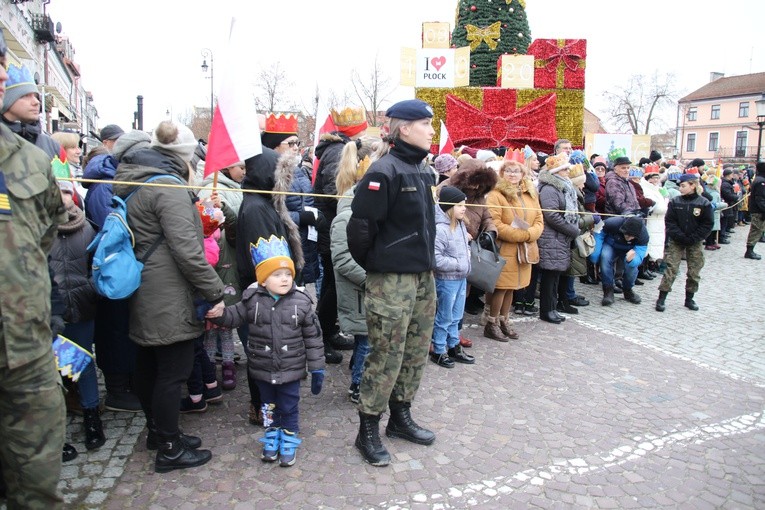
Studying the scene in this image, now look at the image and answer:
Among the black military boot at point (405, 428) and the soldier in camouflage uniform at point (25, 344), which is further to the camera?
the black military boot at point (405, 428)

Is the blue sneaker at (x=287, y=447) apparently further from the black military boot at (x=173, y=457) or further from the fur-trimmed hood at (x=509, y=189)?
the fur-trimmed hood at (x=509, y=189)

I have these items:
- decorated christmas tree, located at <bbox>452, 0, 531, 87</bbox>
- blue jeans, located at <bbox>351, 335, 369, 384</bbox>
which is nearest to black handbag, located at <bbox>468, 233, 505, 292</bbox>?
blue jeans, located at <bbox>351, 335, 369, 384</bbox>

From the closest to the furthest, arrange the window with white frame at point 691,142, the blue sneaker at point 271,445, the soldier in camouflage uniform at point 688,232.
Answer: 1. the blue sneaker at point 271,445
2. the soldier in camouflage uniform at point 688,232
3. the window with white frame at point 691,142

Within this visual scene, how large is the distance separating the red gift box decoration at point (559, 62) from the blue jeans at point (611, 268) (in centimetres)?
782

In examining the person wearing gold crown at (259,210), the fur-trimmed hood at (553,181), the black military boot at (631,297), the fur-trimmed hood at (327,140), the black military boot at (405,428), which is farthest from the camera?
the black military boot at (631,297)

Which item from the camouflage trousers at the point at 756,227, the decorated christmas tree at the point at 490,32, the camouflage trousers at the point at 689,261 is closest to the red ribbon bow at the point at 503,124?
the decorated christmas tree at the point at 490,32

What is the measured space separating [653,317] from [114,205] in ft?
22.2

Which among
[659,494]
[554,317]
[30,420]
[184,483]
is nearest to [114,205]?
[30,420]

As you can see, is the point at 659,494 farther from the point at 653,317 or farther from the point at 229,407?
the point at 653,317

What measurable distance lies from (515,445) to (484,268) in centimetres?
233

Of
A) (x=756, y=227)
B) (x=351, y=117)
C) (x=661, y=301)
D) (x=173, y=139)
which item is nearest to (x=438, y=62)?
(x=756, y=227)

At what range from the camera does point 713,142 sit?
245ft

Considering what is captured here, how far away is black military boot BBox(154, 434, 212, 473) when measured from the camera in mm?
3504

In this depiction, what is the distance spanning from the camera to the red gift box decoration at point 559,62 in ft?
47.6
